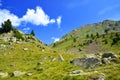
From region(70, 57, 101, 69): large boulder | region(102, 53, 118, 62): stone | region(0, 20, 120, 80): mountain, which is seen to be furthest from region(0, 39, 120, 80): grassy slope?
region(102, 53, 118, 62): stone

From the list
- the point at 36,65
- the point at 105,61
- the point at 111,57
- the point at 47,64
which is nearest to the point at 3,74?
the point at 36,65

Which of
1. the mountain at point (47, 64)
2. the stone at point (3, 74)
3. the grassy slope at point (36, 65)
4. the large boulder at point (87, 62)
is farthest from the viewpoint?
the stone at point (3, 74)

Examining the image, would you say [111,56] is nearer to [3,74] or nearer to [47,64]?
[47,64]

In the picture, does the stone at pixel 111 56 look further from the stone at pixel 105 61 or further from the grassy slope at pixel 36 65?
the grassy slope at pixel 36 65

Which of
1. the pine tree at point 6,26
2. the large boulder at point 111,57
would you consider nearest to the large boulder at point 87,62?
the large boulder at point 111,57

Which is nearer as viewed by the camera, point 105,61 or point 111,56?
point 105,61

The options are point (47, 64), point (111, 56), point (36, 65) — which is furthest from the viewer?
point (36, 65)

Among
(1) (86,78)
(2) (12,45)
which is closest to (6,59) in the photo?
(2) (12,45)

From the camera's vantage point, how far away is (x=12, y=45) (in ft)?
289

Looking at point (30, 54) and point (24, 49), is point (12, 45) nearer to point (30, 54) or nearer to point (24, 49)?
point (24, 49)

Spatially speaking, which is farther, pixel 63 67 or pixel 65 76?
pixel 63 67

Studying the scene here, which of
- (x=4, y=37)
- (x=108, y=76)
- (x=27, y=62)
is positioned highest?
(x=4, y=37)

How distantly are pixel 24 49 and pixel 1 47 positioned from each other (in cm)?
778

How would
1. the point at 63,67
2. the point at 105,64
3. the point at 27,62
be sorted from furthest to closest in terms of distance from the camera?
the point at 27,62 < the point at 63,67 < the point at 105,64
